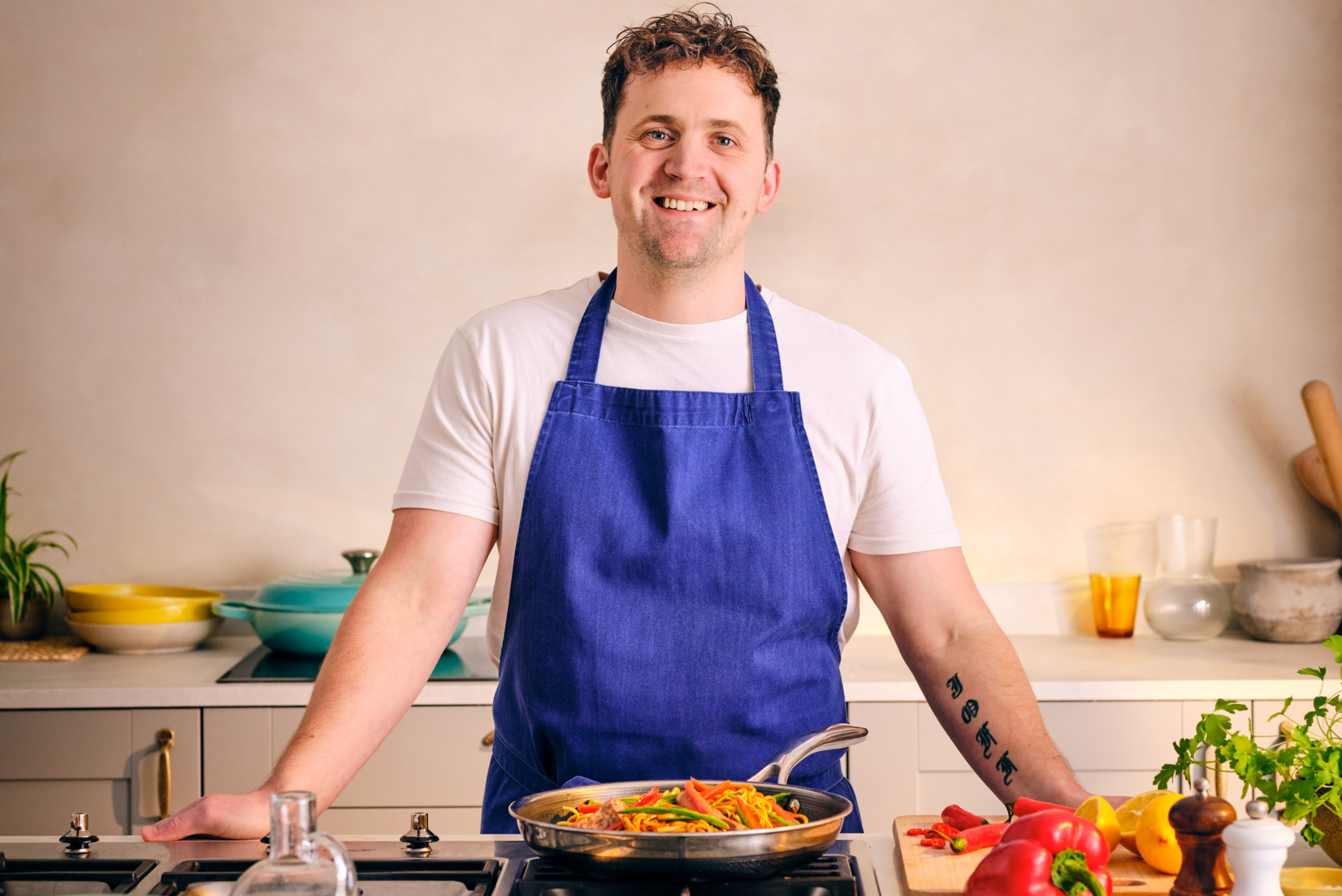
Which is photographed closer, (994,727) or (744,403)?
(994,727)

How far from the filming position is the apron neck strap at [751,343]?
4.84ft

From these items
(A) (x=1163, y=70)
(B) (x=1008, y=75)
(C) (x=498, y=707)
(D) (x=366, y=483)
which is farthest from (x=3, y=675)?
(A) (x=1163, y=70)

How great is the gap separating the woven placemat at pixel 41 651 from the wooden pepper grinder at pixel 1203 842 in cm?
229

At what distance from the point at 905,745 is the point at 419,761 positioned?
3.03ft

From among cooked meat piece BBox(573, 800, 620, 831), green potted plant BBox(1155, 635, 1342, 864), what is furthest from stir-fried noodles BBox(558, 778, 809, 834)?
green potted plant BBox(1155, 635, 1342, 864)

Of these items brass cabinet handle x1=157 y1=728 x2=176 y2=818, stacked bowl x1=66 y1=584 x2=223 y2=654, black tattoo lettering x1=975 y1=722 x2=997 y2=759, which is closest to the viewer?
black tattoo lettering x1=975 y1=722 x2=997 y2=759

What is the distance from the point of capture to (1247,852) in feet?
2.52

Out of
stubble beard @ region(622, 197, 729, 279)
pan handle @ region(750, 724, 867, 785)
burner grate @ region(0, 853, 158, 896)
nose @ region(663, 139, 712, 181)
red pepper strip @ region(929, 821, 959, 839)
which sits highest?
nose @ region(663, 139, 712, 181)

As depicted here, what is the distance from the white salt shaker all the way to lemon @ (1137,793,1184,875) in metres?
0.17

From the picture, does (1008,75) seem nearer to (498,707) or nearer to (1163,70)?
(1163,70)

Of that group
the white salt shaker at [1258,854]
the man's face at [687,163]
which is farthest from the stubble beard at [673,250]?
the white salt shaker at [1258,854]

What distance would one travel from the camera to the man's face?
4.74ft

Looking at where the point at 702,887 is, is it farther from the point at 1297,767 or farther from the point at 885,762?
the point at 885,762

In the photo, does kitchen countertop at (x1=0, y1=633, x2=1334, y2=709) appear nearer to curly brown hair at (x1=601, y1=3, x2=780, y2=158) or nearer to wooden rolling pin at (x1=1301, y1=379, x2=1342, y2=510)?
wooden rolling pin at (x1=1301, y1=379, x2=1342, y2=510)
